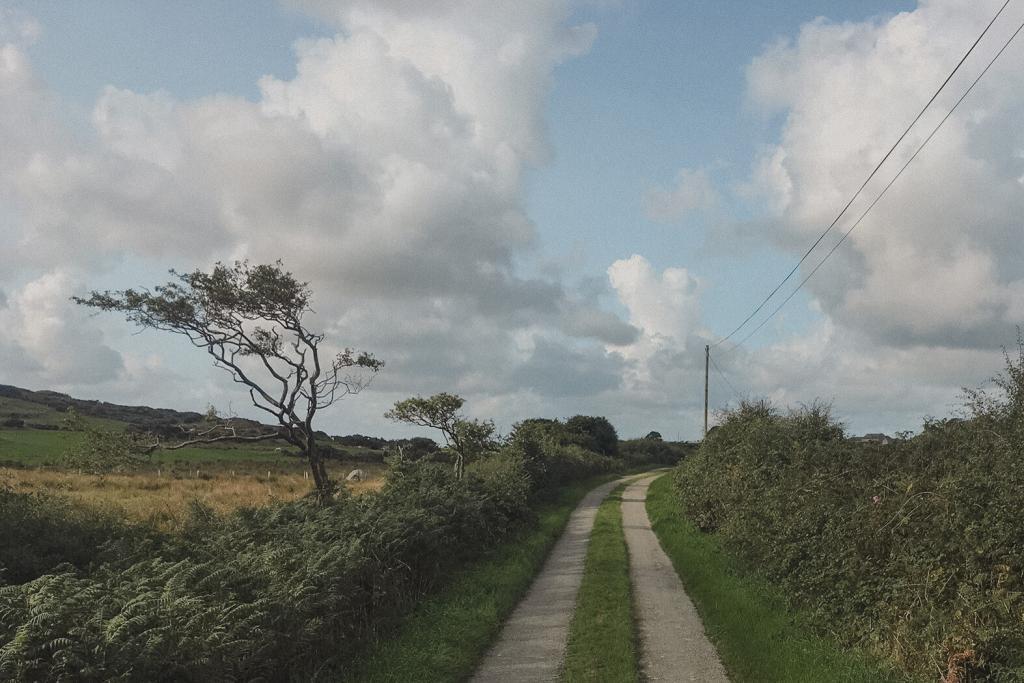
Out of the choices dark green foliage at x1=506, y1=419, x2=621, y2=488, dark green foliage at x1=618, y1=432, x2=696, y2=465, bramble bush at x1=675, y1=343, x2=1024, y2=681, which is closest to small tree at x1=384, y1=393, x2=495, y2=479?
dark green foliage at x1=506, y1=419, x2=621, y2=488

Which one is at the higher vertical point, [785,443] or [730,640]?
[785,443]

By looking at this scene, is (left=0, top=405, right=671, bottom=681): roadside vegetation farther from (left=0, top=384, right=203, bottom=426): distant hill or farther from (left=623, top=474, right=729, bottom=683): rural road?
(left=0, top=384, right=203, bottom=426): distant hill

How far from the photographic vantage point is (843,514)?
11.3 m

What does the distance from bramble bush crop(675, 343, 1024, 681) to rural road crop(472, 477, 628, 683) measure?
3.98 metres

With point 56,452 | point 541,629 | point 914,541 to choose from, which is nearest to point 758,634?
point 914,541

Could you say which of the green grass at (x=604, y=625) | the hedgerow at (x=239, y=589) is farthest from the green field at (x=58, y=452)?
the green grass at (x=604, y=625)

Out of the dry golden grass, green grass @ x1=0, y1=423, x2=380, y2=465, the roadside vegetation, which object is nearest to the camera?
the roadside vegetation

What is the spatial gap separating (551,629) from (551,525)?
14.5 m

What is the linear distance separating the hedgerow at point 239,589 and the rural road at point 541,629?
2022 mm

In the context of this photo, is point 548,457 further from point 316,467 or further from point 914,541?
point 914,541

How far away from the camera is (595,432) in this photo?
7788 cm

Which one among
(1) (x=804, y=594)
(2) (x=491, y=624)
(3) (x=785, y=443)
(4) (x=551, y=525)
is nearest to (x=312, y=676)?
(2) (x=491, y=624)

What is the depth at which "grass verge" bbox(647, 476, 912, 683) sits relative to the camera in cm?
916

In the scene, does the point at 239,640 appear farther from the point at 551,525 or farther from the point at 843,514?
the point at 551,525
